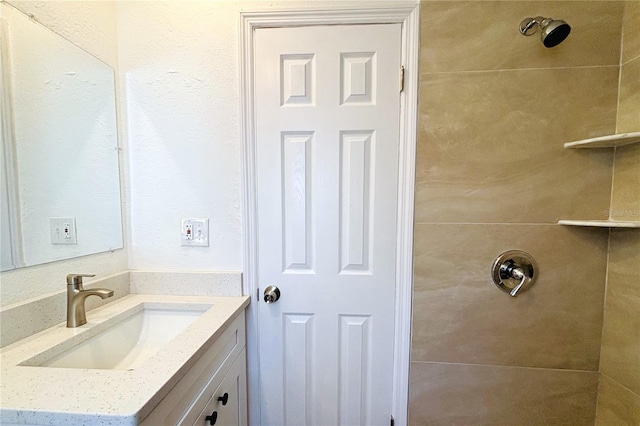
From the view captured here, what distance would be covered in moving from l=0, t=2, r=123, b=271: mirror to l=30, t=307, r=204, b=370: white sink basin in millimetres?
314

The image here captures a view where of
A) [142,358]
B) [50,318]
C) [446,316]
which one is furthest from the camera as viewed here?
[446,316]

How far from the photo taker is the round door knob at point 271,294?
112 centimetres

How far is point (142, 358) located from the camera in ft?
3.09

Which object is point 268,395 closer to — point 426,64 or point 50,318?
point 50,318

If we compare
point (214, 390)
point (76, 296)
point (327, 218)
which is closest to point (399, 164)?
point (327, 218)

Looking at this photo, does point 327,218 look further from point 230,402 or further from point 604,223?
point 604,223

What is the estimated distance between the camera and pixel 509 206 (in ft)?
3.35

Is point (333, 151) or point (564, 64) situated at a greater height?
point (564, 64)

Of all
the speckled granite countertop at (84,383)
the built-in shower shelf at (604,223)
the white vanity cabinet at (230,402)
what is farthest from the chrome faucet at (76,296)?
the built-in shower shelf at (604,223)

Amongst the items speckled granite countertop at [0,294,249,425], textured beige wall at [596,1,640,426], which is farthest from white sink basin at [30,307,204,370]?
textured beige wall at [596,1,640,426]

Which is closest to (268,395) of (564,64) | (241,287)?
(241,287)

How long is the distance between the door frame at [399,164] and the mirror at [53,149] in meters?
0.57

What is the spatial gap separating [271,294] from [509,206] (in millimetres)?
1058

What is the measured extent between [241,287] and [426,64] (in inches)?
Answer: 48.0
